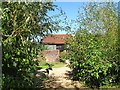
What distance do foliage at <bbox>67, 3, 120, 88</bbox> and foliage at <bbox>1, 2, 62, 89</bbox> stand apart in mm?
4821

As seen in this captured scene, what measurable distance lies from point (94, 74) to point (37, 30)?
5383 millimetres

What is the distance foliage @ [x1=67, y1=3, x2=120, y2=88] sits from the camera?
9.45 m

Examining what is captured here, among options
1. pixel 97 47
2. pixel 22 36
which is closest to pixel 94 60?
pixel 97 47

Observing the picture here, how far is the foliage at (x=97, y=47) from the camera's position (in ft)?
31.0

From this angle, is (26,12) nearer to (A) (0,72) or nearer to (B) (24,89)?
(A) (0,72)

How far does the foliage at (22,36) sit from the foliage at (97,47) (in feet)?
15.8

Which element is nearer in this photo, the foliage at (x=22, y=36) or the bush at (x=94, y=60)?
the foliage at (x=22, y=36)

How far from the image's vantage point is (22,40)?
13.5 feet

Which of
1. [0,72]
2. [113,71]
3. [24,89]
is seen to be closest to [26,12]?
[0,72]

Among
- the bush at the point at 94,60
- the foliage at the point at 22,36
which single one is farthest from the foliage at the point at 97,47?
the foliage at the point at 22,36

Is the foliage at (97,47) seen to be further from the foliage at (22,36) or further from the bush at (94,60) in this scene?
the foliage at (22,36)

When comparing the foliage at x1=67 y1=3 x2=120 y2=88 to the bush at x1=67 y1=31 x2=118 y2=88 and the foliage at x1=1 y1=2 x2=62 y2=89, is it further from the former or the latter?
the foliage at x1=1 y1=2 x2=62 y2=89

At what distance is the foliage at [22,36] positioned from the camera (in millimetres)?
4051

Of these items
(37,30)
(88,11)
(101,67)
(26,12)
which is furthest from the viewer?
(88,11)
